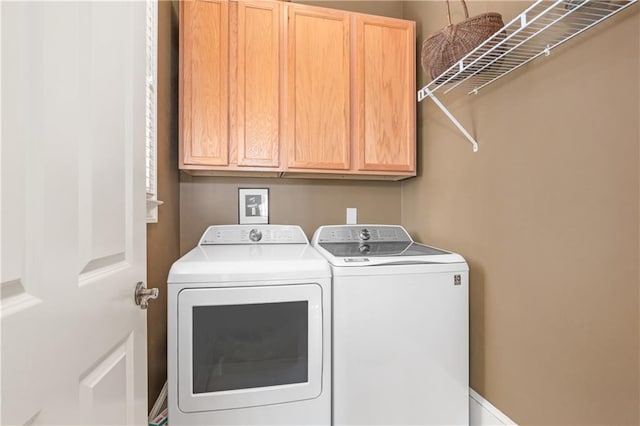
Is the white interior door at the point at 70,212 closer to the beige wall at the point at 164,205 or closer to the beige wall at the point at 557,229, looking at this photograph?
the beige wall at the point at 164,205

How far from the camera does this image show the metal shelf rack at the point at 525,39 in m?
0.92

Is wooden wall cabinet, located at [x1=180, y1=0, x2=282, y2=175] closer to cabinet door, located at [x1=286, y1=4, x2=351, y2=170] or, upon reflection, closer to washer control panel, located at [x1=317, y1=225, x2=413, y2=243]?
cabinet door, located at [x1=286, y1=4, x2=351, y2=170]

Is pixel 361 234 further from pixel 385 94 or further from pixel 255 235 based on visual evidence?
pixel 385 94

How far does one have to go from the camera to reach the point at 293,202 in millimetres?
2199

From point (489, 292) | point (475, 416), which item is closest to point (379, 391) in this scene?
point (475, 416)

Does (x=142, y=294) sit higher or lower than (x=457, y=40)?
lower

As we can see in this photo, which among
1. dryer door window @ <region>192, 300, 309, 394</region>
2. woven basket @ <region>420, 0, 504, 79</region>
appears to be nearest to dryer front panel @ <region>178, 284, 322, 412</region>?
dryer door window @ <region>192, 300, 309, 394</region>

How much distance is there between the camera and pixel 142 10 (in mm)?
895

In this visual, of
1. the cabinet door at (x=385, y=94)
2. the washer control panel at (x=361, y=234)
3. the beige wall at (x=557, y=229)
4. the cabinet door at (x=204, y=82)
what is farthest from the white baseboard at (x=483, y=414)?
the cabinet door at (x=204, y=82)

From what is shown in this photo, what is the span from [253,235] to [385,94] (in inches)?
49.5

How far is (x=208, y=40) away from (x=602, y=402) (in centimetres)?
233

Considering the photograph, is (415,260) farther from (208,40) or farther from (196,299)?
(208,40)

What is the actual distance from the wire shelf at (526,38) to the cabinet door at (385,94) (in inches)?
16.4

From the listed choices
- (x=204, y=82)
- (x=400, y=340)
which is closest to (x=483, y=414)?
(x=400, y=340)
